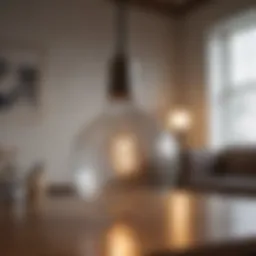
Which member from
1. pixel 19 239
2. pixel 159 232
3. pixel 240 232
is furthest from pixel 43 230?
pixel 240 232

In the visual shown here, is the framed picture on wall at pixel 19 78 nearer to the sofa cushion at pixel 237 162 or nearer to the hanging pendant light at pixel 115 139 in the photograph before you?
the sofa cushion at pixel 237 162

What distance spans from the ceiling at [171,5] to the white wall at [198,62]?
0.15 meters

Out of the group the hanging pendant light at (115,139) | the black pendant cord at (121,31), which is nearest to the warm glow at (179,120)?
the black pendant cord at (121,31)

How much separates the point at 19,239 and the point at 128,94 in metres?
1.36

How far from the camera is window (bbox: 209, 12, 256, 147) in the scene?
220 inches

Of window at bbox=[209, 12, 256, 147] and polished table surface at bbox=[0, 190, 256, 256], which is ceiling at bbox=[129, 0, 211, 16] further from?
polished table surface at bbox=[0, 190, 256, 256]

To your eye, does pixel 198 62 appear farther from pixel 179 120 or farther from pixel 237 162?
pixel 237 162

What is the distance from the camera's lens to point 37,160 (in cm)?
545

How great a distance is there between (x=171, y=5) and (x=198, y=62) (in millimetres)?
725

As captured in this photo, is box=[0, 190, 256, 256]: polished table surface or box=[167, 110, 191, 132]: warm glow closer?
box=[0, 190, 256, 256]: polished table surface

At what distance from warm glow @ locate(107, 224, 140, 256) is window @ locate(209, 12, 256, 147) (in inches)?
183

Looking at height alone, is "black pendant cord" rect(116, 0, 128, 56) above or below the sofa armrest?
above

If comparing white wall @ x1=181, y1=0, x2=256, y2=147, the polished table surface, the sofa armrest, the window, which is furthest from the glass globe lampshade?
white wall @ x1=181, y1=0, x2=256, y2=147

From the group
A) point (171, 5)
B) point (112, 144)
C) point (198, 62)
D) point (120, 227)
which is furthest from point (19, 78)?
point (120, 227)
